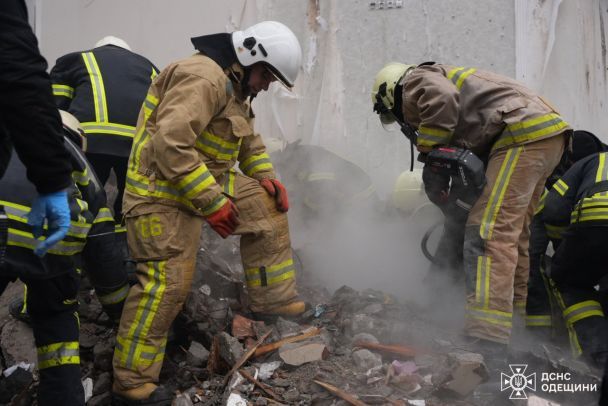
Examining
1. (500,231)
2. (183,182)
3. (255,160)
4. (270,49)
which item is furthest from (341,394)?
(270,49)

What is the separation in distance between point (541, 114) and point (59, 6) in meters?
5.23

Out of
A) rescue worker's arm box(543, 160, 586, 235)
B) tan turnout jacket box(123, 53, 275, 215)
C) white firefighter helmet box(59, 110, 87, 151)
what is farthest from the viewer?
rescue worker's arm box(543, 160, 586, 235)

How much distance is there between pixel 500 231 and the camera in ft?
11.8

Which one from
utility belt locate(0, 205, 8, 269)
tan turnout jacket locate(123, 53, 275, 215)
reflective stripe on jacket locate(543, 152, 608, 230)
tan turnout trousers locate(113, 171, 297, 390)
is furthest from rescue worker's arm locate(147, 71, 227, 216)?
reflective stripe on jacket locate(543, 152, 608, 230)

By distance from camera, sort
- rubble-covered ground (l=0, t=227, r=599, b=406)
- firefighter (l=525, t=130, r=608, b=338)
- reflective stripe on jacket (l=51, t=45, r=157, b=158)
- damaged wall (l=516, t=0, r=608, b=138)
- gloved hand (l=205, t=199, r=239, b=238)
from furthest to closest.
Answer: damaged wall (l=516, t=0, r=608, b=138)
firefighter (l=525, t=130, r=608, b=338)
reflective stripe on jacket (l=51, t=45, r=157, b=158)
gloved hand (l=205, t=199, r=239, b=238)
rubble-covered ground (l=0, t=227, r=599, b=406)

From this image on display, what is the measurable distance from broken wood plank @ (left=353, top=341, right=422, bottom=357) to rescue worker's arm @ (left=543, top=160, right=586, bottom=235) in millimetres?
1429

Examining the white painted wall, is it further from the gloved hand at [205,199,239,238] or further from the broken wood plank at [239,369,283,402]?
the broken wood plank at [239,369,283,402]

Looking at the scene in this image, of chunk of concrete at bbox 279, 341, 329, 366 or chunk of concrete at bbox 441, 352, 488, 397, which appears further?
chunk of concrete at bbox 279, 341, 329, 366

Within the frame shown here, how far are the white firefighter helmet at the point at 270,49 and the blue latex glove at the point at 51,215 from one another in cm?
165

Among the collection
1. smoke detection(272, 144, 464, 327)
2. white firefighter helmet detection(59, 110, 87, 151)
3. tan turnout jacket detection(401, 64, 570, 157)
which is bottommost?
smoke detection(272, 144, 464, 327)

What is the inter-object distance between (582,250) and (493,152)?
0.80m

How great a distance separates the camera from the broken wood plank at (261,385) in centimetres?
301

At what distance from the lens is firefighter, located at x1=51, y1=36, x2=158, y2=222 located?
12.2 feet

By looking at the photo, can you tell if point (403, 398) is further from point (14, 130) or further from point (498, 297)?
point (14, 130)
